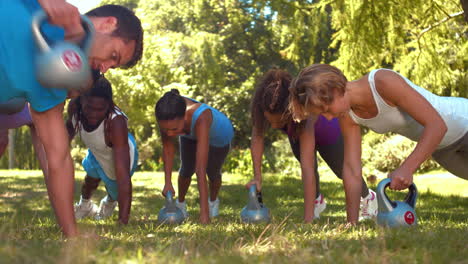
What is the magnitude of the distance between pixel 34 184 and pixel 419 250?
9431mm

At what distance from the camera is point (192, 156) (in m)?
6.14

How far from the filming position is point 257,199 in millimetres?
4887

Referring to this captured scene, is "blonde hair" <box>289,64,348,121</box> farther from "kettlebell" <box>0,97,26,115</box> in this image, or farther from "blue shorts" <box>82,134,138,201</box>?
"blue shorts" <box>82,134,138,201</box>

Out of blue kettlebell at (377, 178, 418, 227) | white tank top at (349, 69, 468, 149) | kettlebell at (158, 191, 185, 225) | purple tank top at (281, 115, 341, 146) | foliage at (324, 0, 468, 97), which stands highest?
foliage at (324, 0, 468, 97)

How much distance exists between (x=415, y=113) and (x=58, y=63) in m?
2.28

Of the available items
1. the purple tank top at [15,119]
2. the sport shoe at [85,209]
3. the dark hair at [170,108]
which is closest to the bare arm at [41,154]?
the purple tank top at [15,119]

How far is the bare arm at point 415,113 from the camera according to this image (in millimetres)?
3398

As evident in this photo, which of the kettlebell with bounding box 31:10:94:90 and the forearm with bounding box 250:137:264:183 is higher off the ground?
the kettlebell with bounding box 31:10:94:90

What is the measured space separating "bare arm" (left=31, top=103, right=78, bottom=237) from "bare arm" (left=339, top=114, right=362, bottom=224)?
7.15 feet

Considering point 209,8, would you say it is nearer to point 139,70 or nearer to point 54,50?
point 139,70

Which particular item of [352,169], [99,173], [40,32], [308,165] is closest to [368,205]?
[308,165]

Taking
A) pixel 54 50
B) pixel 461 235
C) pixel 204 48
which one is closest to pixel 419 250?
pixel 461 235

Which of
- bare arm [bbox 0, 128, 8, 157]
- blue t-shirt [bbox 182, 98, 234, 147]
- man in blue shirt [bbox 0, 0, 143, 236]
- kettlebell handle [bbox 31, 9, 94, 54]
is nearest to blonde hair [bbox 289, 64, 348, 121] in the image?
man in blue shirt [bbox 0, 0, 143, 236]

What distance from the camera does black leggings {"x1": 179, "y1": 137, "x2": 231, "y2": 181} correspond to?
6137mm
